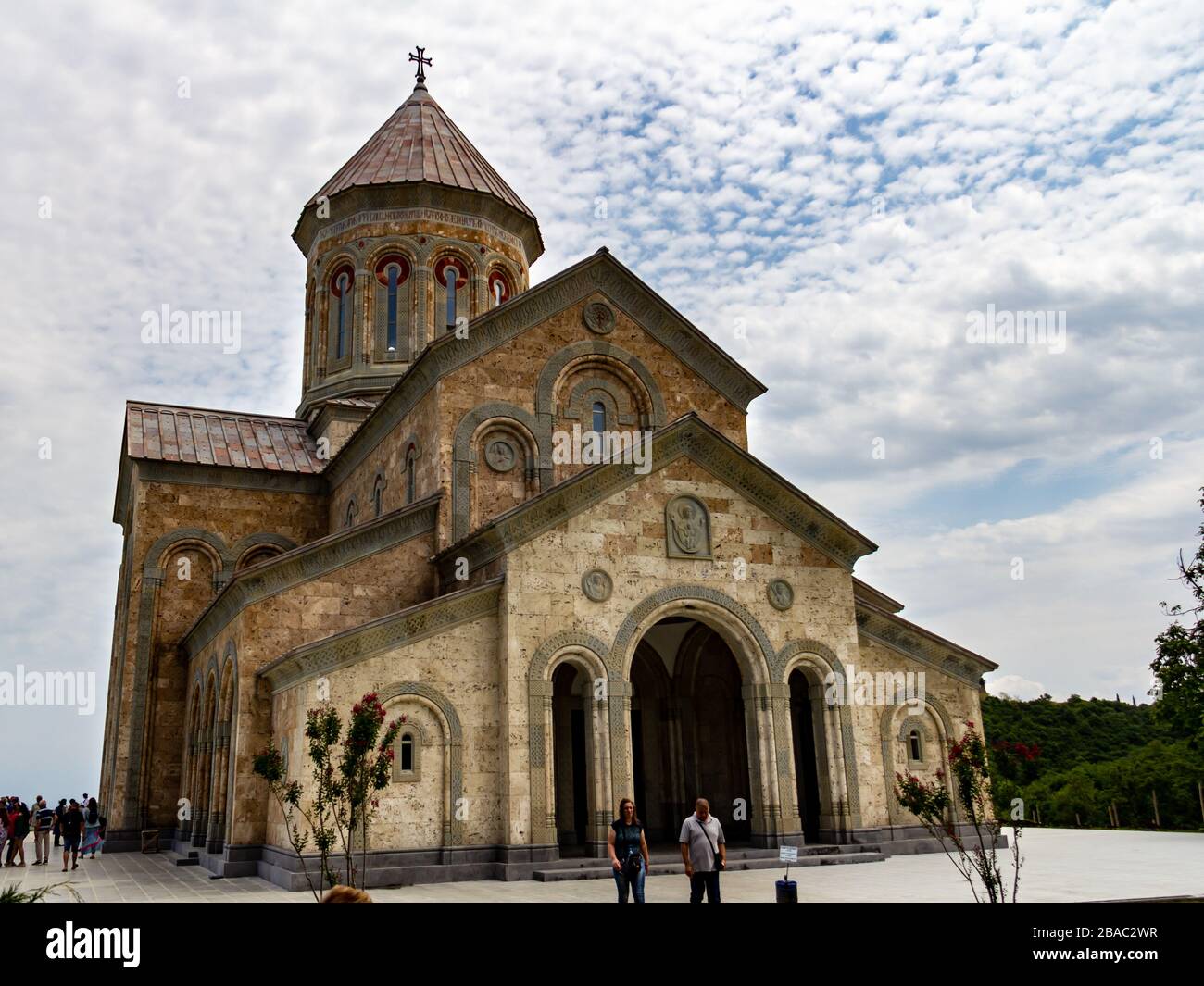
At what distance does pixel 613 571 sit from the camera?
14938 mm

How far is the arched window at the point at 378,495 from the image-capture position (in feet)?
67.5

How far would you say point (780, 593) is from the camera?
15.9 meters

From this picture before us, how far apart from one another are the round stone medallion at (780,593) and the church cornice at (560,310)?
509cm

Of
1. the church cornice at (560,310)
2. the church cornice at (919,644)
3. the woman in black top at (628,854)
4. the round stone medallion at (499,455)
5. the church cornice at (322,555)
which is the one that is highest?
the church cornice at (560,310)

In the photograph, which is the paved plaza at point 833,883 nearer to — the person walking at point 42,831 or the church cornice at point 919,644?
the person walking at point 42,831

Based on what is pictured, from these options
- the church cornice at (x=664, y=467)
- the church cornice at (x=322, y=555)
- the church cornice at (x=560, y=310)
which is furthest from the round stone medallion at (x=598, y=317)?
the church cornice at (x=322, y=555)

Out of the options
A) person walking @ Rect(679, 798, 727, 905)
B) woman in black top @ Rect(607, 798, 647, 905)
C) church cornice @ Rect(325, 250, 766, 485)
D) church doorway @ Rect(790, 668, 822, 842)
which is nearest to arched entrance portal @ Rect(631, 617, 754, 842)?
church doorway @ Rect(790, 668, 822, 842)

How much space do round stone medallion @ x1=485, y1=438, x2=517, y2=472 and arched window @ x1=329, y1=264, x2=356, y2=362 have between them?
32.3 ft

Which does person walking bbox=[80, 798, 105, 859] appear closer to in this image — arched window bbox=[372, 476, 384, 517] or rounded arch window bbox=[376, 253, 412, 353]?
arched window bbox=[372, 476, 384, 517]

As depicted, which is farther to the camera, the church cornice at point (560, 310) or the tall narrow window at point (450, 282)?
the tall narrow window at point (450, 282)

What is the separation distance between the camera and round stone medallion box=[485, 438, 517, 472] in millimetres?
17766

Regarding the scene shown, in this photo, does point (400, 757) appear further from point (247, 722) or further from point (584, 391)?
point (584, 391)
